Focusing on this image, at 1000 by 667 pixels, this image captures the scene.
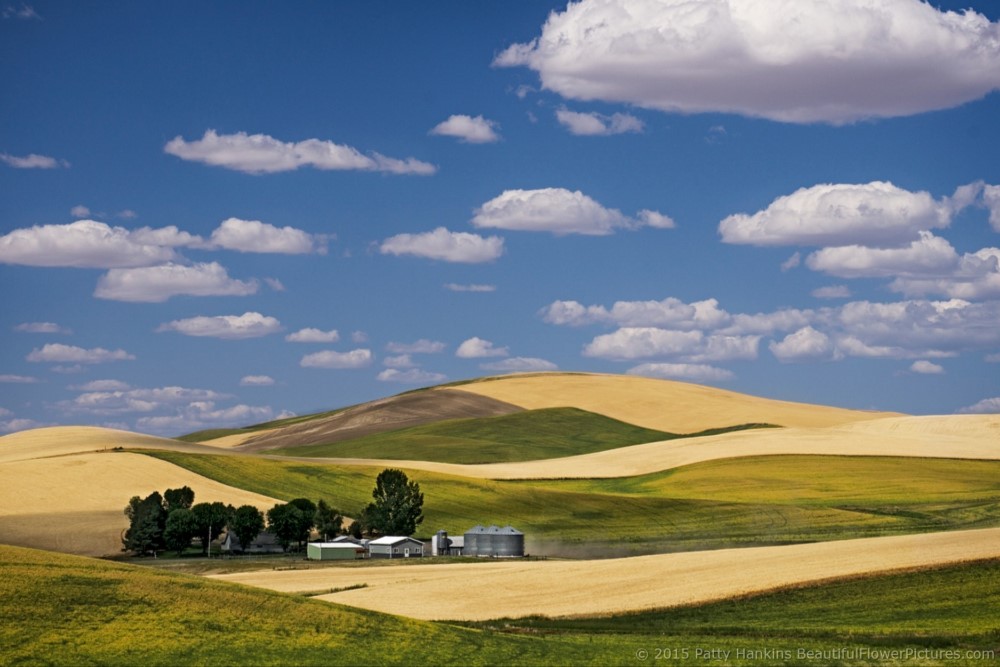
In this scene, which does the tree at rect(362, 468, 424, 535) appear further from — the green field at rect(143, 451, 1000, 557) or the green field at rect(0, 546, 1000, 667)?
the green field at rect(0, 546, 1000, 667)

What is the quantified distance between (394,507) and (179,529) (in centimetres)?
1944

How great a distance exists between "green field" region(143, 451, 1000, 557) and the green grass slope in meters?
34.2

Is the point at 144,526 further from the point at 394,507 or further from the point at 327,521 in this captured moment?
the point at 394,507

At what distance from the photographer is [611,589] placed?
59.7 m

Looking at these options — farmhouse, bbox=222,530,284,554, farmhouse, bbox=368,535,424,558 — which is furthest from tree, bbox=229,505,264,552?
farmhouse, bbox=368,535,424,558

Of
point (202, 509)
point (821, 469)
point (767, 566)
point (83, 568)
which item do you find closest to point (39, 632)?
point (83, 568)

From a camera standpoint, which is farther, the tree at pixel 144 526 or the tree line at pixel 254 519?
the tree line at pixel 254 519

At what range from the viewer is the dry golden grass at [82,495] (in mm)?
94500

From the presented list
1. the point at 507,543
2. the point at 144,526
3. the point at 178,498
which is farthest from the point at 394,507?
the point at 144,526

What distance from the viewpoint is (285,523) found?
337 ft

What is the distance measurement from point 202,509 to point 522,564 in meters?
35.7

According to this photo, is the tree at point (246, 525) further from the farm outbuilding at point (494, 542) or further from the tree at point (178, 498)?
the farm outbuilding at point (494, 542)

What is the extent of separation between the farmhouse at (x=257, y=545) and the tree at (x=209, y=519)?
1163 millimetres

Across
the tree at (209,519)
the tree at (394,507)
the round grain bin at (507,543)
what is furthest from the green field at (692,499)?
the tree at (209,519)
